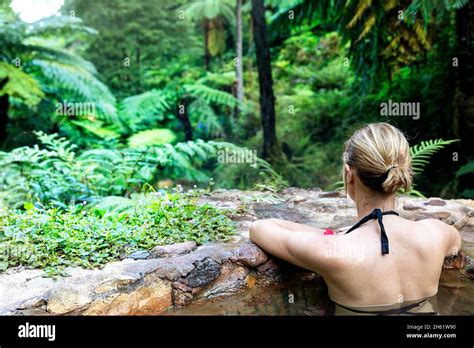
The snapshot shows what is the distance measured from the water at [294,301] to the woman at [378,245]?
14cm

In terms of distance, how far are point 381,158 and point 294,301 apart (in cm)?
86

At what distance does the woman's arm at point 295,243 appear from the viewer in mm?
1976

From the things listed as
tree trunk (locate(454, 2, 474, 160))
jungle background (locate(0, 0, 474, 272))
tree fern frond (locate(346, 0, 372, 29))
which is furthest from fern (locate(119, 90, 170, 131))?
tree trunk (locate(454, 2, 474, 160))

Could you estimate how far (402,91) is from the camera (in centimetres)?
788

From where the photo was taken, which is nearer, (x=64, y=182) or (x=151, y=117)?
(x=64, y=182)

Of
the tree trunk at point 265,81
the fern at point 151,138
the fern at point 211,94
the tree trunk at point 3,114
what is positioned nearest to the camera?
the tree trunk at point 265,81

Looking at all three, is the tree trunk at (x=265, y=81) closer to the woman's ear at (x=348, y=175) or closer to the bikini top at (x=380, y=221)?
the woman's ear at (x=348, y=175)

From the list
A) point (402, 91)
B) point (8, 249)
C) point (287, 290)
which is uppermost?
point (402, 91)

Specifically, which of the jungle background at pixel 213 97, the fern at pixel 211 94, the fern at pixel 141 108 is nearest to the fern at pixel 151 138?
the jungle background at pixel 213 97

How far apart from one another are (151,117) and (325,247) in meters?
9.09

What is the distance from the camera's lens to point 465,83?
581 centimetres

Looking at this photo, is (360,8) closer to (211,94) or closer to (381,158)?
(381,158)
